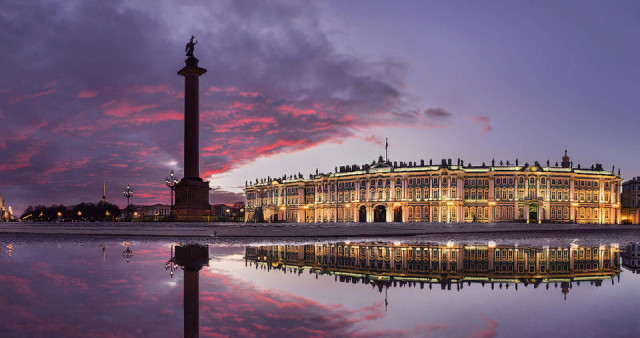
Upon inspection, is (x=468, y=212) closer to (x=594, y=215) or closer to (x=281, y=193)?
(x=594, y=215)

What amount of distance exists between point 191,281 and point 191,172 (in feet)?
116

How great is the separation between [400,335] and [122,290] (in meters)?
4.26

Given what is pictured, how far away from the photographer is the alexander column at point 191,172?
40.2 meters

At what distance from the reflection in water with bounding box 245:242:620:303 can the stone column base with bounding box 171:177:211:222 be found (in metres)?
28.8

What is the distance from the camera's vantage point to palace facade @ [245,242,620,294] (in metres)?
8.20

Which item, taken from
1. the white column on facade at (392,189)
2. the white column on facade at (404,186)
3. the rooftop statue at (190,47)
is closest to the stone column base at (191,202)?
the rooftop statue at (190,47)

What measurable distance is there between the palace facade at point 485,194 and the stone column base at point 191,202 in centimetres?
4470

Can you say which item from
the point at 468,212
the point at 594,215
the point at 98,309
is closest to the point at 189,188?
the point at 98,309

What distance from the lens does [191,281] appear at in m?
7.55

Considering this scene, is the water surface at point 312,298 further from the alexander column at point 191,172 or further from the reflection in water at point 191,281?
the alexander column at point 191,172

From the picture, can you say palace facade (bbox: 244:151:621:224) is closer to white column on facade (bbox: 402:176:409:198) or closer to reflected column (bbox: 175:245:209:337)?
white column on facade (bbox: 402:176:409:198)

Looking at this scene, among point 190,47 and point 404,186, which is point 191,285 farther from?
point 404,186

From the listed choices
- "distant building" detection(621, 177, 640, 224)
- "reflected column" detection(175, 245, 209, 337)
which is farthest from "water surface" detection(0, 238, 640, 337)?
"distant building" detection(621, 177, 640, 224)

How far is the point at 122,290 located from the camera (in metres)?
6.73
